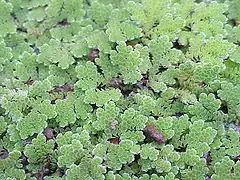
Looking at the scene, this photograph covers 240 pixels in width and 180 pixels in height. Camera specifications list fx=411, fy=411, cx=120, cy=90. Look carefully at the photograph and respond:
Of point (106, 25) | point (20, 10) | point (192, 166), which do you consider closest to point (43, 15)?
point (20, 10)

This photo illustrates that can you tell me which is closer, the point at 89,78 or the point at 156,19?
Result: the point at 89,78

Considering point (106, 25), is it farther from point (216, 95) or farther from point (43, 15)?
point (216, 95)

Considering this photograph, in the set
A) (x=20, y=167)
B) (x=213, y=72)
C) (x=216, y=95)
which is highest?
(x=213, y=72)

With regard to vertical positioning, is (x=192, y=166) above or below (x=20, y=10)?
below

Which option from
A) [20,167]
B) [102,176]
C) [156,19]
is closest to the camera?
[102,176]

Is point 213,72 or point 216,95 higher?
point 213,72

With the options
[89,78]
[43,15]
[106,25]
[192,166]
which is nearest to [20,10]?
[43,15]

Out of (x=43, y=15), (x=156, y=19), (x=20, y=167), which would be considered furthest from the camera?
(x=43, y=15)

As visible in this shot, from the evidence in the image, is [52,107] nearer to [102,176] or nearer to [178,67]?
[102,176]

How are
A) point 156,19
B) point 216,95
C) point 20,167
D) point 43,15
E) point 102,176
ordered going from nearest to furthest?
point 102,176 → point 20,167 → point 216,95 → point 156,19 → point 43,15
